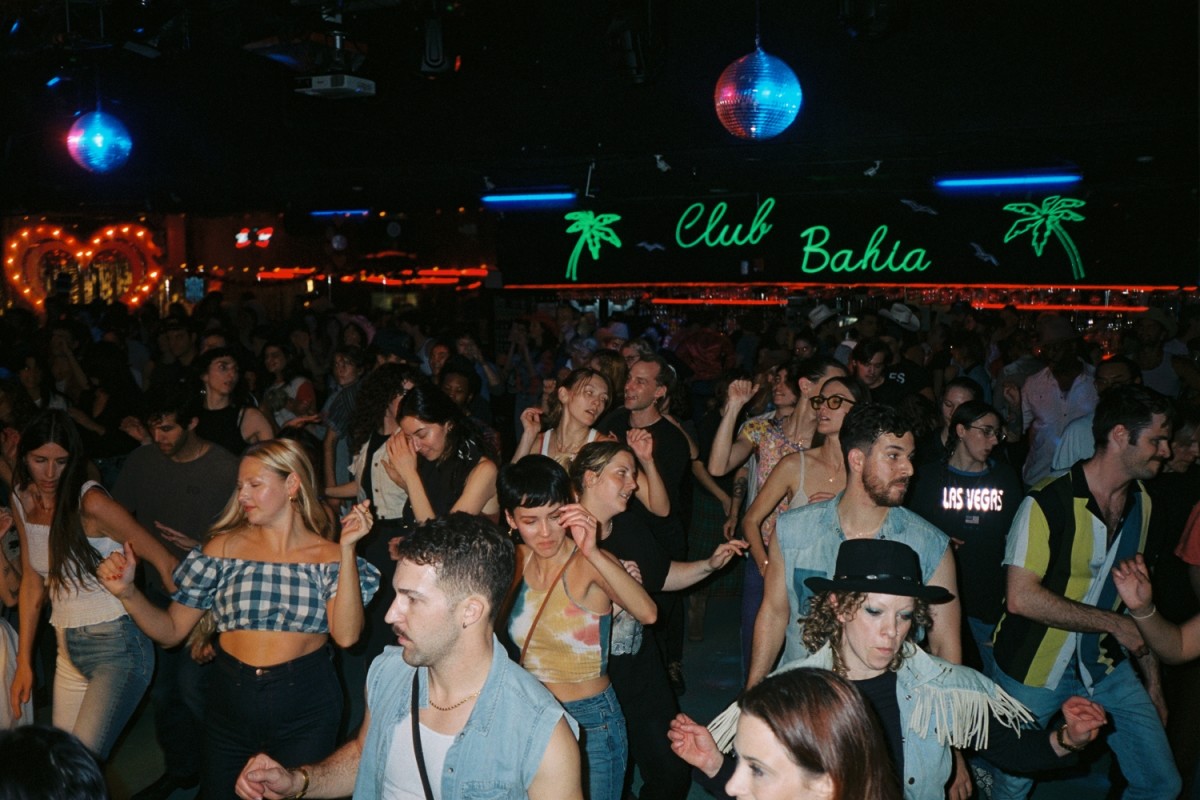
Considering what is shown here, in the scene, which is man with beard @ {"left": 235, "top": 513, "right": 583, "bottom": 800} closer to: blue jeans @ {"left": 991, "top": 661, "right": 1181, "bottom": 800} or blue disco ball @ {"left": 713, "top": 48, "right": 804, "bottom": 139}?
blue jeans @ {"left": 991, "top": 661, "right": 1181, "bottom": 800}

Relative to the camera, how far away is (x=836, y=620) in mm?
2744

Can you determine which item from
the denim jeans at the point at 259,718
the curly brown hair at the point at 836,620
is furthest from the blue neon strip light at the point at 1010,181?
the denim jeans at the point at 259,718

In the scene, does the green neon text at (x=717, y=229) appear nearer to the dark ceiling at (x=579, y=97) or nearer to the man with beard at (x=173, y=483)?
the dark ceiling at (x=579, y=97)

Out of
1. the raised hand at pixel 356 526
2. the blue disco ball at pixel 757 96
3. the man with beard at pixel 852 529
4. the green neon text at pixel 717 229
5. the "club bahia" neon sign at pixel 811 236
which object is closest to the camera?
the raised hand at pixel 356 526

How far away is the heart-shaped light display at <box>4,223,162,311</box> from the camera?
19.0 m

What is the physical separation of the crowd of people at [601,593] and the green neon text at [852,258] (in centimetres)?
515

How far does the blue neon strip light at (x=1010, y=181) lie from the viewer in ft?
33.7

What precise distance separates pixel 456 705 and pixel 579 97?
31.4ft

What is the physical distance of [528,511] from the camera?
332 cm

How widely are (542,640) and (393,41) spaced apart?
10.0 metres

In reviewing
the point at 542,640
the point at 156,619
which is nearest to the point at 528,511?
the point at 542,640

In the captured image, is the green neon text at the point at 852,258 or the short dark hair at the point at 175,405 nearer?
the short dark hair at the point at 175,405

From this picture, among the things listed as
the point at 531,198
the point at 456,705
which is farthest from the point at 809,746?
the point at 531,198

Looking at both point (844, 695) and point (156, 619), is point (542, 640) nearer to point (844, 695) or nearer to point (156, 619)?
point (156, 619)
